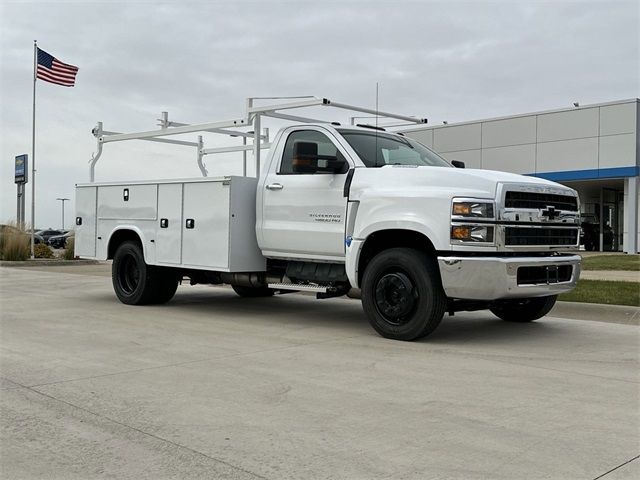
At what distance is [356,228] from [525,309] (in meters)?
2.65

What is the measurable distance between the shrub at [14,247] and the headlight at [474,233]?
805 inches

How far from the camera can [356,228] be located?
7.77 m

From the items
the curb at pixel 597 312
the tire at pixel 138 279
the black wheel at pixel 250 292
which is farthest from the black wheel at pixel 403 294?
the black wheel at pixel 250 292

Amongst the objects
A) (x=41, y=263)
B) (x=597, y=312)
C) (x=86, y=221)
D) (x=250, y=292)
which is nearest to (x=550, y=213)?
(x=597, y=312)

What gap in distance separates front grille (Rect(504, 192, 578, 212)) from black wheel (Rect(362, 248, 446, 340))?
1029 mm

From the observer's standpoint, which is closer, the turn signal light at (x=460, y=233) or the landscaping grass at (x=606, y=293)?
the turn signal light at (x=460, y=233)

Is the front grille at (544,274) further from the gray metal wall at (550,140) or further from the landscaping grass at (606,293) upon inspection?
the gray metal wall at (550,140)

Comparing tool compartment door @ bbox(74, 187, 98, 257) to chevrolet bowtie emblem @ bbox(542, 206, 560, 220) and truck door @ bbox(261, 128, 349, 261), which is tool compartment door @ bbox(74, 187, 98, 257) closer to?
truck door @ bbox(261, 128, 349, 261)

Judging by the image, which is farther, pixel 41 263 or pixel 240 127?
pixel 41 263

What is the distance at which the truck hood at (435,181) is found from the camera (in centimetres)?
701

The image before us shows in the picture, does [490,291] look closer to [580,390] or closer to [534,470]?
[580,390]

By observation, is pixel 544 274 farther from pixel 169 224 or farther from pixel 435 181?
pixel 169 224

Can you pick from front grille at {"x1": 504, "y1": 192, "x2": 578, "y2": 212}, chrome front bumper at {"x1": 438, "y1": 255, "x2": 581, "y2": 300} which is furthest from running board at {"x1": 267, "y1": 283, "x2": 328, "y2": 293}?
front grille at {"x1": 504, "y1": 192, "x2": 578, "y2": 212}

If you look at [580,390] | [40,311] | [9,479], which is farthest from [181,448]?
[40,311]
